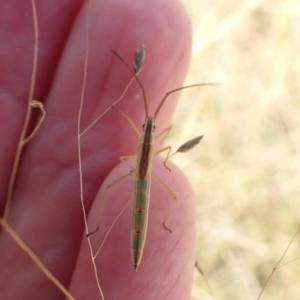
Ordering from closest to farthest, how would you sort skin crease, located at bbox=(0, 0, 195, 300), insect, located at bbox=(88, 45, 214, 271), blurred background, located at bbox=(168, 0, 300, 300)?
insect, located at bbox=(88, 45, 214, 271) < skin crease, located at bbox=(0, 0, 195, 300) < blurred background, located at bbox=(168, 0, 300, 300)

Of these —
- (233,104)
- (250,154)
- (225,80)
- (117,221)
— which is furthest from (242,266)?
(117,221)

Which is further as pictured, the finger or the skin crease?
the skin crease

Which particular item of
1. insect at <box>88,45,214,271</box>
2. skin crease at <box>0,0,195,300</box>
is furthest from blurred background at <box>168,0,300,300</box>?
insect at <box>88,45,214,271</box>

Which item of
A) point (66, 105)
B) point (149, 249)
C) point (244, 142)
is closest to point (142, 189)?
point (149, 249)

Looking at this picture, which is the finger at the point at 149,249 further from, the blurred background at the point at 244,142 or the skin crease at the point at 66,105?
the blurred background at the point at 244,142

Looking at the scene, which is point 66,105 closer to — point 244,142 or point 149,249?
point 149,249

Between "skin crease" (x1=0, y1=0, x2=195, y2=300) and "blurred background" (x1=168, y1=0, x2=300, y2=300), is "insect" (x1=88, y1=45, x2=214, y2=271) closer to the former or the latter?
"skin crease" (x1=0, y1=0, x2=195, y2=300)

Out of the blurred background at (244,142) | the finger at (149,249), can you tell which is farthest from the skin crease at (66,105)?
the blurred background at (244,142)
